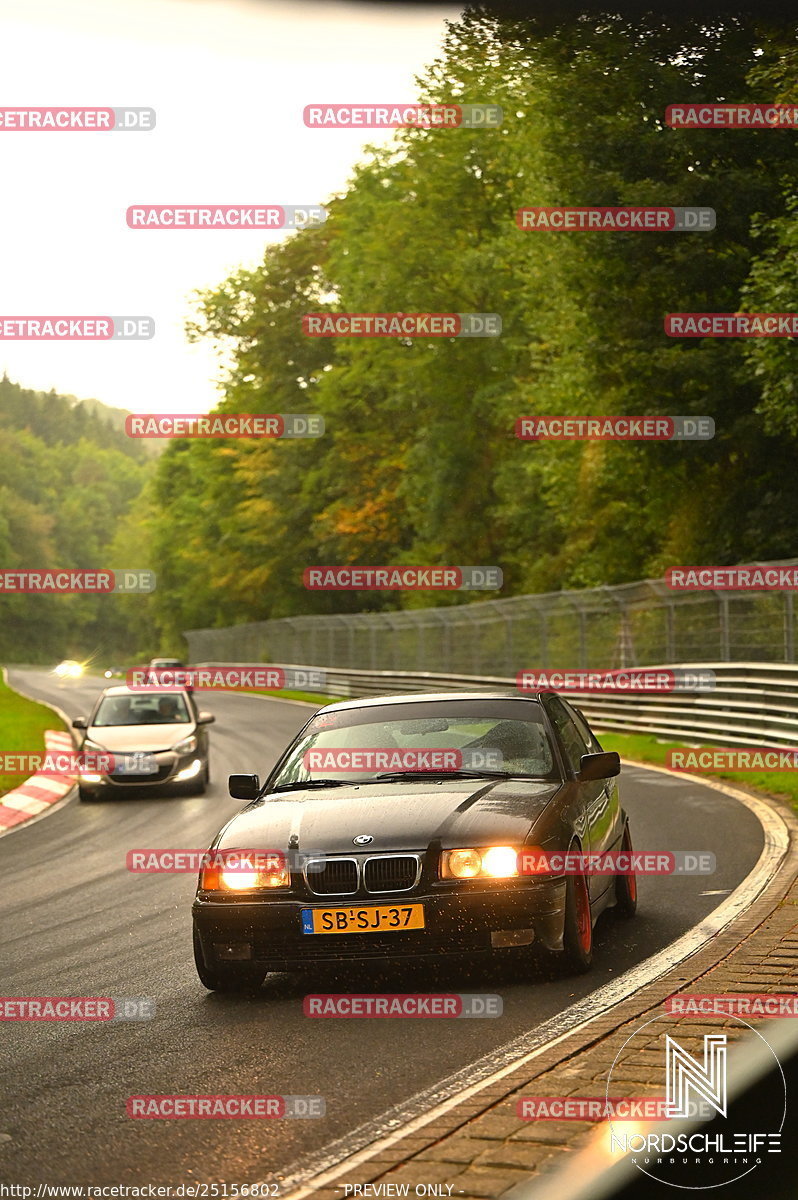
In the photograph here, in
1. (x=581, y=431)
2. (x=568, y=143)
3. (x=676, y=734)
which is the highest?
(x=568, y=143)

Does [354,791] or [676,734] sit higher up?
[354,791]

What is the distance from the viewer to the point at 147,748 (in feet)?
65.0

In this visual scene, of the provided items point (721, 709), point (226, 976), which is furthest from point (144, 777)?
point (226, 976)

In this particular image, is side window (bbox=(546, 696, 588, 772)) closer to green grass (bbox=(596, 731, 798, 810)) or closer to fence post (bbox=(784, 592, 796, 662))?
green grass (bbox=(596, 731, 798, 810))

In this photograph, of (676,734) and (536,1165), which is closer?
(536,1165)

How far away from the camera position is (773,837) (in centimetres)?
1248

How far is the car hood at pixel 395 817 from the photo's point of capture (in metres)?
6.99

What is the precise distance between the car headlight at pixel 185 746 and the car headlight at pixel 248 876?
12688 millimetres

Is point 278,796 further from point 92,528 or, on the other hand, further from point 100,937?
point 92,528

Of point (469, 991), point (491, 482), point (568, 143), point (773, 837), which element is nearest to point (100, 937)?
point (469, 991)

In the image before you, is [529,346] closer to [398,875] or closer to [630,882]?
[630,882]

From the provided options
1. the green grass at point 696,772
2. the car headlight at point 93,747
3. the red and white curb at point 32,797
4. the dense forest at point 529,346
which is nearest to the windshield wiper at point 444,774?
the dense forest at point 529,346

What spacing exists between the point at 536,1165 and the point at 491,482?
51068mm

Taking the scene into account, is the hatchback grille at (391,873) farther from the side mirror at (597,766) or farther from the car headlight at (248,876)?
the side mirror at (597,766)
